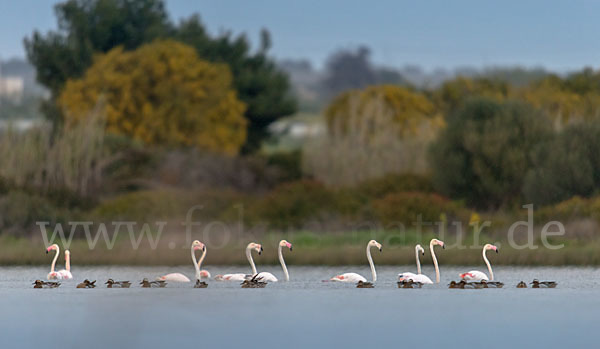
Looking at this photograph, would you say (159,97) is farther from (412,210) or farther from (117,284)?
(117,284)

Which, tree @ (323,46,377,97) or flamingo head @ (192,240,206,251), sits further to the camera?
tree @ (323,46,377,97)

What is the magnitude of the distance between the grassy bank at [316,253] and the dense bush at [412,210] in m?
2.00

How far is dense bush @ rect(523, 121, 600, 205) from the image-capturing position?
113 ft

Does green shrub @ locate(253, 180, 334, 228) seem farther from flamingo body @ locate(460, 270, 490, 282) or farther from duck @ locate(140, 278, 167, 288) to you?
flamingo body @ locate(460, 270, 490, 282)

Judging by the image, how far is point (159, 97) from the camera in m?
57.6

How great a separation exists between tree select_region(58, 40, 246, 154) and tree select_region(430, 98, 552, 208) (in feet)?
65.1

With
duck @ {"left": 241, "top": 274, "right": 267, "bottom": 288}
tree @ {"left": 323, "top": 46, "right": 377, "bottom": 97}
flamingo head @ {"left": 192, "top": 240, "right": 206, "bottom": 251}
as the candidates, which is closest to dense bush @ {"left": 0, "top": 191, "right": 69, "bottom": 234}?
flamingo head @ {"left": 192, "top": 240, "right": 206, "bottom": 251}

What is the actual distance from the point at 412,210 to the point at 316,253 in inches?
222

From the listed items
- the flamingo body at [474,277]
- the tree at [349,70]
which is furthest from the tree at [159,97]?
the tree at [349,70]

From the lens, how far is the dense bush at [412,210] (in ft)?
106

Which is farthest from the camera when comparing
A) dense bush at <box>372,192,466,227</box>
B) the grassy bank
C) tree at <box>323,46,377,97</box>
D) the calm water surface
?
tree at <box>323,46,377,97</box>

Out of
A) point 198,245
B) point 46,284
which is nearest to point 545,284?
point 198,245

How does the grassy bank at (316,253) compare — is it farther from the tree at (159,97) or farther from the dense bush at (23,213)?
the tree at (159,97)

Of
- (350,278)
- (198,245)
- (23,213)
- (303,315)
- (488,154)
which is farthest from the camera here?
(488,154)
